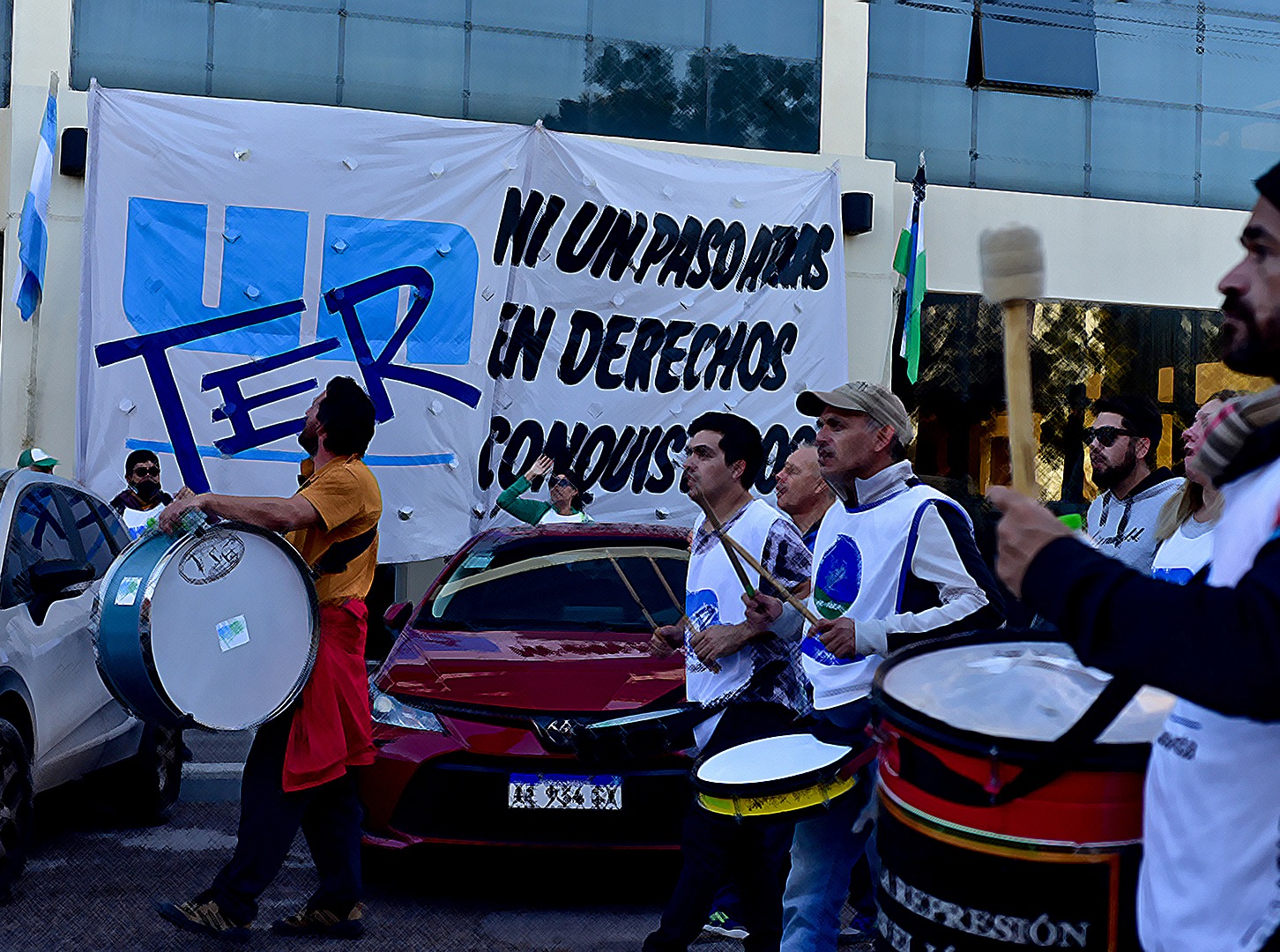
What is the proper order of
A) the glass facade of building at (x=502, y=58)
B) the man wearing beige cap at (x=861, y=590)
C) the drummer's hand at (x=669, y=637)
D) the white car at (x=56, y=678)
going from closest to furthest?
the man wearing beige cap at (x=861, y=590)
the drummer's hand at (x=669, y=637)
the white car at (x=56, y=678)
the glass facade of building at (x=502, y=58)

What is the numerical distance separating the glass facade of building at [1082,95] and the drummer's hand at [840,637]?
12223 mm

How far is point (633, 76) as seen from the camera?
14.5m

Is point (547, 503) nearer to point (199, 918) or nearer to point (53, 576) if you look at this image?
point (53, 576)

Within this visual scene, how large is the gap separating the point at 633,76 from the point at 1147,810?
13.3m

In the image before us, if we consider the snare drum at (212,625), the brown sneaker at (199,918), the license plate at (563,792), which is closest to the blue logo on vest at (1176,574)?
the license plate at (563,792)

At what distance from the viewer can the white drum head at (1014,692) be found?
7.22 ft

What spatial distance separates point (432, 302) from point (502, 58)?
3.81 metres

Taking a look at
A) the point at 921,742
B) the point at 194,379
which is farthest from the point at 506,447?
the point at 921,742

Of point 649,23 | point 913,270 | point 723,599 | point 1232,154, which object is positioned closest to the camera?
point 723,599

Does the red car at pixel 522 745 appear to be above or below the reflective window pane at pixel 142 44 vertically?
below

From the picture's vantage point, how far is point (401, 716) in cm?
607

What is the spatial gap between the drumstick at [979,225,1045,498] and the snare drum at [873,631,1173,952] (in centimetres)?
37

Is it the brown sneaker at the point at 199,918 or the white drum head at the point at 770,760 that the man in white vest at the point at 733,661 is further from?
the brown sneaker at the point at 199,918

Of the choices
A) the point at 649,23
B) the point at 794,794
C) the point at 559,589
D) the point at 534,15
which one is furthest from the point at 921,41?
the point at 794,794
